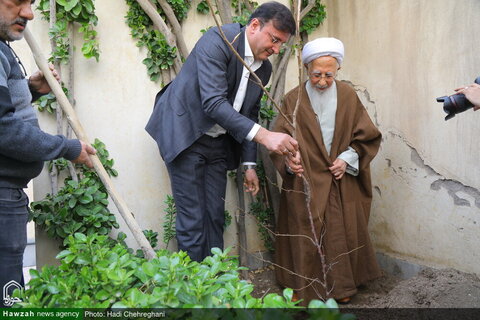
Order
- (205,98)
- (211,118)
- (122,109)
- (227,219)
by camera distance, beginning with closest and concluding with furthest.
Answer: (205,98)
(211,118)
(122,109)
(227,219)

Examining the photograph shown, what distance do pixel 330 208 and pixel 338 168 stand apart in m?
0.25

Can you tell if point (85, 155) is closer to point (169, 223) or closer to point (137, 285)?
point (137, 285)

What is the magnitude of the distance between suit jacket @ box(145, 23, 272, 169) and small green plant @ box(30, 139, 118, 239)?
486mm

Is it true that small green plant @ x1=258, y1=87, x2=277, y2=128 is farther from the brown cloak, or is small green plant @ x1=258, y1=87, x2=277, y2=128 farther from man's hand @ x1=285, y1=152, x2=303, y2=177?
man's hand @ x1=285, y1=152, x2=303, y2=177

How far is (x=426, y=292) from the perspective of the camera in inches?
102

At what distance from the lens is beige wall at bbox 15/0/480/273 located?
106 inches

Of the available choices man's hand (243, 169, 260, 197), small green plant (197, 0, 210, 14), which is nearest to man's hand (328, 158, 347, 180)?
man's hand (243, 169, 260, 197)

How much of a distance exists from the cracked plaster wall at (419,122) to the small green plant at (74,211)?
1883mm

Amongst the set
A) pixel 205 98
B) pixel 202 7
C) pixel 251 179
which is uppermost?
pixel 202 7

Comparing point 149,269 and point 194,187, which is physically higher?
point 194,187

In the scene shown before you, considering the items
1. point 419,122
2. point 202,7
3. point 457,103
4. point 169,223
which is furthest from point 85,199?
point 419,122

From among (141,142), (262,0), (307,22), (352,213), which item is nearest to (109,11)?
(141,142)

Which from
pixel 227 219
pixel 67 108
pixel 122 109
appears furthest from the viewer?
pixel 227 219

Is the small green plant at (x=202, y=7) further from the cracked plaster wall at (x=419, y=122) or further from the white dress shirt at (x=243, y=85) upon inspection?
the cracked plaster wall at (x=419, y=122)
